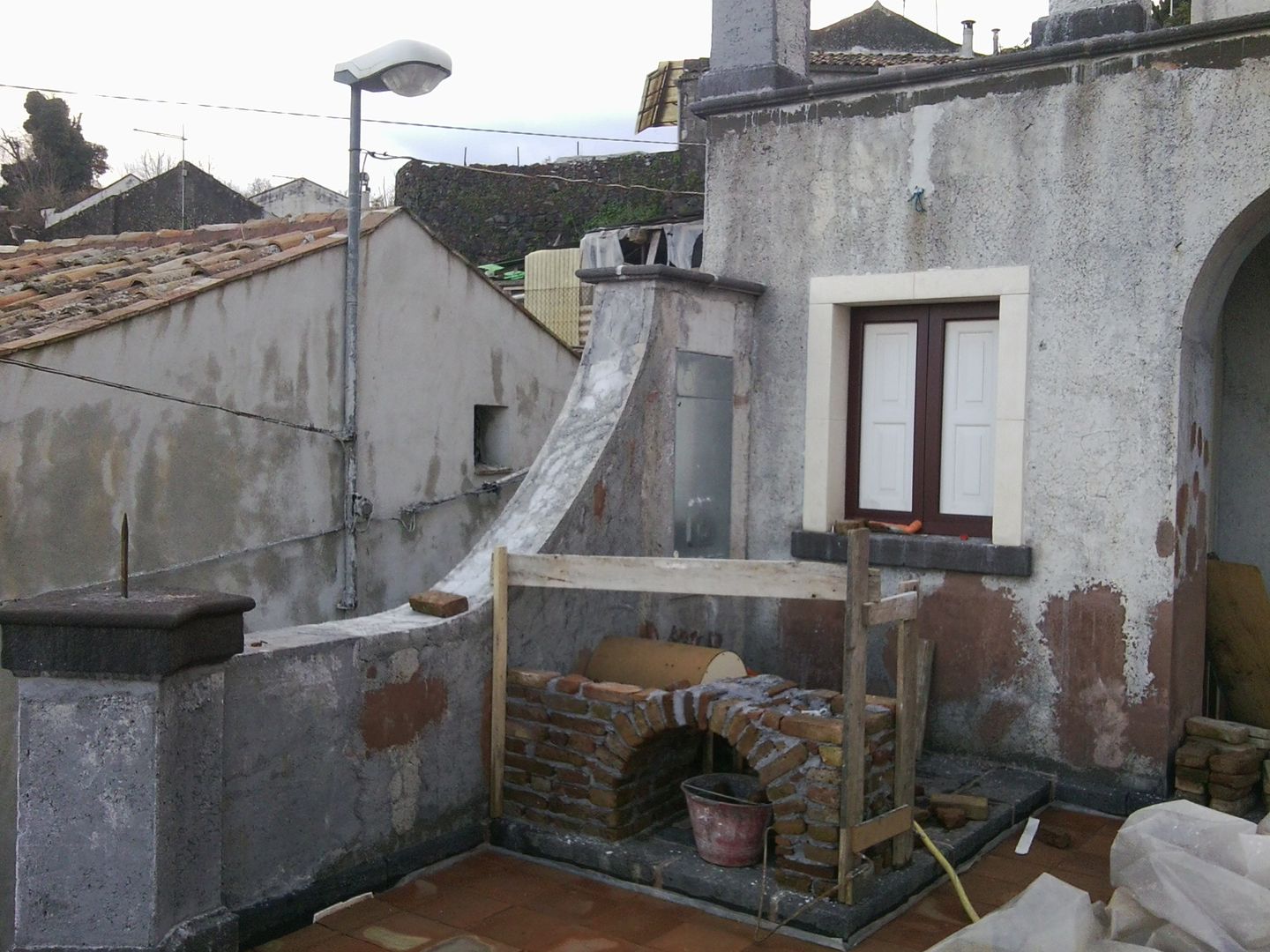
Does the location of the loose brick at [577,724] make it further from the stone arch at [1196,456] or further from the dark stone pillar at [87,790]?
the stone arch at [1196,456]

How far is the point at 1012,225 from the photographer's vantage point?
6.76m

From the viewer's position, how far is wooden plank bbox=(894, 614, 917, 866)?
5445 mm

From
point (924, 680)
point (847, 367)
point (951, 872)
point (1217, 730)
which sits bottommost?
point (951, 872)

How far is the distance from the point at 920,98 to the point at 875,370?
5.05ft

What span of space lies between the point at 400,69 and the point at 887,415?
4.12 metres

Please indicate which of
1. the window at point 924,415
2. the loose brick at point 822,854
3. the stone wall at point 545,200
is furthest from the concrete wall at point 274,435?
the stone wall at point 545,200

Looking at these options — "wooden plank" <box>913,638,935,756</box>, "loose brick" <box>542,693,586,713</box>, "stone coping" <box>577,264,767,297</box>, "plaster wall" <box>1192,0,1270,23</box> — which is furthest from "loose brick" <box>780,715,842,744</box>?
"plaster wall" <box>1192,0,1270,23</box>

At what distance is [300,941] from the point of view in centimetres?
498

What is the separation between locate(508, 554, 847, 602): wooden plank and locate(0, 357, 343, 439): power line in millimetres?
3775

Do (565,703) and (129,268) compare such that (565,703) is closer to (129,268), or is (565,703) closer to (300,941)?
(300,941)

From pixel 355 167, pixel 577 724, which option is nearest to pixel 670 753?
pixel 577 724

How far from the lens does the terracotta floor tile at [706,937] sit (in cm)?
A: 499

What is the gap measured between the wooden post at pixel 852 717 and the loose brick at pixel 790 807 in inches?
7.1

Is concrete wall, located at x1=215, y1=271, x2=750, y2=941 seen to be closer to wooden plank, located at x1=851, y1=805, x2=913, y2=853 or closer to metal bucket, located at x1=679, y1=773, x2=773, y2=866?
metal bucket, located at x1=679, y1=773, x2=773, y2=866
